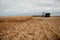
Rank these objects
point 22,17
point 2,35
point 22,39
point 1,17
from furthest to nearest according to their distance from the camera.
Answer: point 22,17
point 1,17
point 2,35
point 22,39

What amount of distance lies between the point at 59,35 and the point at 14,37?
69.4 inches

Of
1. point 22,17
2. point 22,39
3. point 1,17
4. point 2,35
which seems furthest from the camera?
point 22,17

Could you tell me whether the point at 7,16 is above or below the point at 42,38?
above

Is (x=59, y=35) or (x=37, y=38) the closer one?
(x=37, y=38)

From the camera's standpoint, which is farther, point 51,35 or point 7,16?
point 7,16

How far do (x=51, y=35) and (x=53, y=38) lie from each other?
10.7 inches

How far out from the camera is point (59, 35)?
4.29 meters

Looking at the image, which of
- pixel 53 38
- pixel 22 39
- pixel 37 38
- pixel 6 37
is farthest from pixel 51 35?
pixel 6 37

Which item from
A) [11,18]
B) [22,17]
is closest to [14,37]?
[11,18]

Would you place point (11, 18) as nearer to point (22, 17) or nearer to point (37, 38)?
point (22, 17)

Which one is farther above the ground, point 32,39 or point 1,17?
point 1,17

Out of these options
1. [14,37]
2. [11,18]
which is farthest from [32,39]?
[11,18]

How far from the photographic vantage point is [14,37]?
3934 millimetres

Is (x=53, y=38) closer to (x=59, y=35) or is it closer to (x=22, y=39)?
(x=59, y=35)
